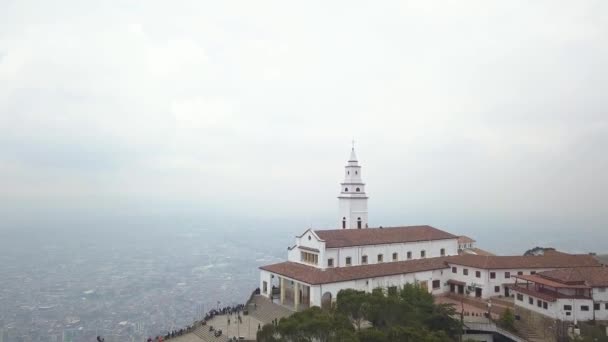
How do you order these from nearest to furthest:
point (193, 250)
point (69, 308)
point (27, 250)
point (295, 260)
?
point (295, 260) < point (69, 308) < point (27, 250) < point (193, 250)

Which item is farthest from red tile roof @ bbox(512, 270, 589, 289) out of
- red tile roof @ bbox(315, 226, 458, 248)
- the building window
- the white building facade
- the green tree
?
the building window

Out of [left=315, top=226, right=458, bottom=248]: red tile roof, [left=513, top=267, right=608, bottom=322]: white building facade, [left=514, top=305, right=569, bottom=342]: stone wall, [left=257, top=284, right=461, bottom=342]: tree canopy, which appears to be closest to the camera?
[left=257, top=284, right=461, bottom=342]: tree canopy

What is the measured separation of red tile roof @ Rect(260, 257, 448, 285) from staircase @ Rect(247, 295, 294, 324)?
2646 millimetres

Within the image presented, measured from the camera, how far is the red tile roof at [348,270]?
36.9 metres

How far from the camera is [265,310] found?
38250 mm

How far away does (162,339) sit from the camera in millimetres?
31984

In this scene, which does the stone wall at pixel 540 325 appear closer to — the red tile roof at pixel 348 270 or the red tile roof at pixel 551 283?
the red tile roof at pixel 551 283

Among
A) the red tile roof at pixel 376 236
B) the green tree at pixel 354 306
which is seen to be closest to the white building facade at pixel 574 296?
the green tree at pixel 354 306

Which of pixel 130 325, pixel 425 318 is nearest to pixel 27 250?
pixel 130 325

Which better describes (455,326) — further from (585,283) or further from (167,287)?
(167,287)

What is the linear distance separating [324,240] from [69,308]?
6814cm

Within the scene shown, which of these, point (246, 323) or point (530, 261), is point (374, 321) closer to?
point (246, 323)

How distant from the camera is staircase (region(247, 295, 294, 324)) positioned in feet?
119

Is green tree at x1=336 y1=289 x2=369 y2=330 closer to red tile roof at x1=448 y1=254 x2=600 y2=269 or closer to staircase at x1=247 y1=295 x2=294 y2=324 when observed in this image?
staircase at x1=247 y1=295 x2=294 y2=324
